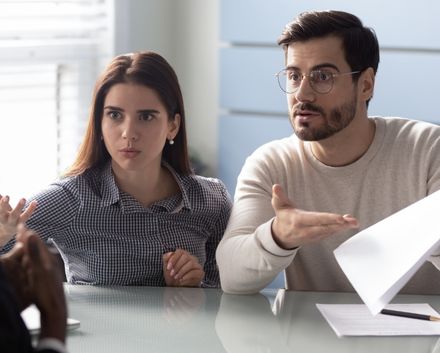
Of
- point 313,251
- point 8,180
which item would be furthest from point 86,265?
point 8,180

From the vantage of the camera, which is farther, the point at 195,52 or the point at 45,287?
the point at 195,52

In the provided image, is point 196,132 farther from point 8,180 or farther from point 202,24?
point 8,180

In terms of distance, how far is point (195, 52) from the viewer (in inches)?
173

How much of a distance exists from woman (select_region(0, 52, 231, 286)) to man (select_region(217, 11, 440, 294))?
0.18 meters

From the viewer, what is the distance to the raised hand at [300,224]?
6.61 feet

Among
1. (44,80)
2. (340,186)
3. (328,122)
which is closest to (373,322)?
(340,186)

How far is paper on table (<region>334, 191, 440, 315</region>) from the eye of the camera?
1930 millimetres

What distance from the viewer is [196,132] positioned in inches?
174

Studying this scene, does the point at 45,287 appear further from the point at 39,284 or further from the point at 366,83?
the point at 366,83

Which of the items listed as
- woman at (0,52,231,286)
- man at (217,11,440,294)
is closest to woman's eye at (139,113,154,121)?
woman at (0,52,231,286)

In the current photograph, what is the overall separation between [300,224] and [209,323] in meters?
0.28

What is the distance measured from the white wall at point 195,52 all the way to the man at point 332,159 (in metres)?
1.78

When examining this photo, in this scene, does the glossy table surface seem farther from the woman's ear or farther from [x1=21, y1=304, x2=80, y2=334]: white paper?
the woman's ear

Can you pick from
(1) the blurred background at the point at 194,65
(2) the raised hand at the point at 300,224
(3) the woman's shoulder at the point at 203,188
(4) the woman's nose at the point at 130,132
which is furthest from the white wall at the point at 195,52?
(2) the raised hand at the point at 300,224
